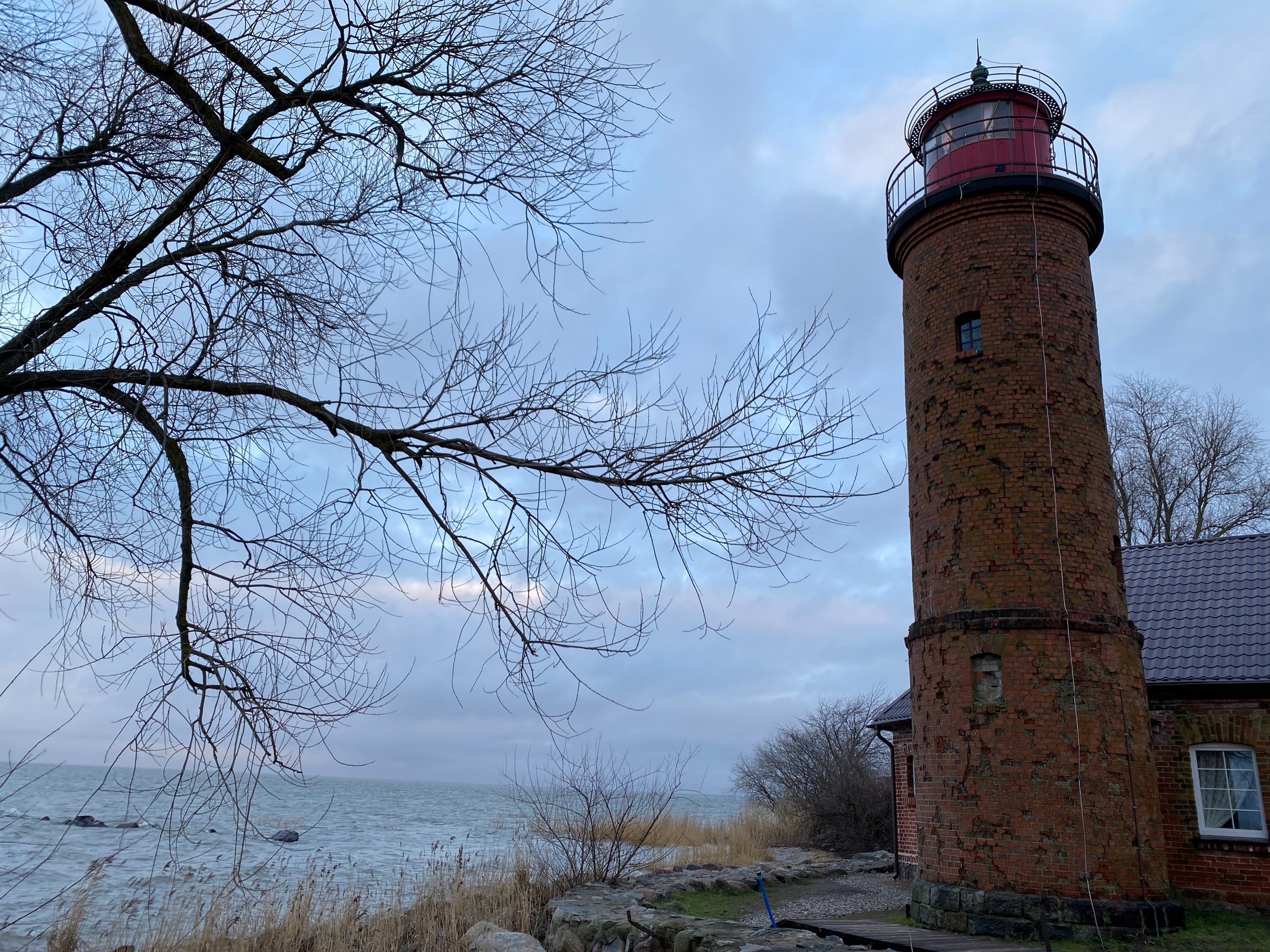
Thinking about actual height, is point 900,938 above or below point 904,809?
below

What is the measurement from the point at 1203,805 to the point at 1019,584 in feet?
13.6

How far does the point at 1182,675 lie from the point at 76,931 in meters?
12.8

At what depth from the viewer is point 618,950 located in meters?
8.16

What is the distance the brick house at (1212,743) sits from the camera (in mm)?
10766

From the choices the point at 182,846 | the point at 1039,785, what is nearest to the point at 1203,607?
the point at 1039,785

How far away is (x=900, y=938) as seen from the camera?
8.63 meters

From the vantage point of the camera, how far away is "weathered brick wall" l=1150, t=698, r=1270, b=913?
35.0 ft

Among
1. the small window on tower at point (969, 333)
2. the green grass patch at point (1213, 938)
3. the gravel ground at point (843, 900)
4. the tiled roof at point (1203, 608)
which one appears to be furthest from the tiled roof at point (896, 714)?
the small window on tower at point (969, 333)

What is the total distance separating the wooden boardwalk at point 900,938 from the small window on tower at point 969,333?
6963mm

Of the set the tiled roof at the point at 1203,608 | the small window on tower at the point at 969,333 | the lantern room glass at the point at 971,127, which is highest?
the lantern room glass at the point at 971,127

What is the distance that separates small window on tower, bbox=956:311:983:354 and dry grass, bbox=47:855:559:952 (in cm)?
878

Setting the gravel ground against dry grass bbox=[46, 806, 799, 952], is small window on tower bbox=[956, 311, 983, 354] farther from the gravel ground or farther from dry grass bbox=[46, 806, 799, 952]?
dry grass bbox=[46, 806, 799, 952]

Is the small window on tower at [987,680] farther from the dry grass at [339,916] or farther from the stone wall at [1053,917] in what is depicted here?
the dry grass at [339,916]

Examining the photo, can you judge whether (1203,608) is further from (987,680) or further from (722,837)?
(722,837)
